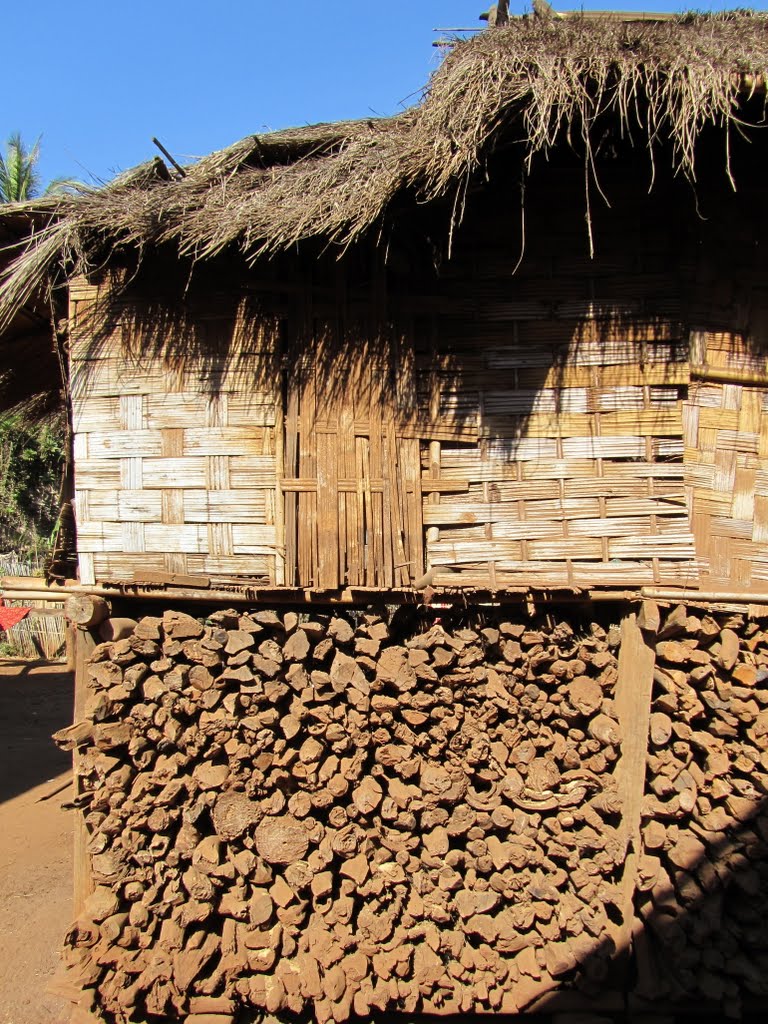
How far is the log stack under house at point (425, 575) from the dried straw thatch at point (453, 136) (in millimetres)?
31

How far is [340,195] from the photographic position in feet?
10.8

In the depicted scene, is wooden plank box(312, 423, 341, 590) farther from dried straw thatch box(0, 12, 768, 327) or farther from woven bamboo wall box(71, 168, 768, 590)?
dried straw thatch box(0, 12, 768, 327)

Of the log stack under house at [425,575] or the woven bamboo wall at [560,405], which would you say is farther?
the woven bamboo wall at [560,405]

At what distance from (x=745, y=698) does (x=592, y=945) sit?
135cm

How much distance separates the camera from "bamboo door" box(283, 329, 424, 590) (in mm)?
3617

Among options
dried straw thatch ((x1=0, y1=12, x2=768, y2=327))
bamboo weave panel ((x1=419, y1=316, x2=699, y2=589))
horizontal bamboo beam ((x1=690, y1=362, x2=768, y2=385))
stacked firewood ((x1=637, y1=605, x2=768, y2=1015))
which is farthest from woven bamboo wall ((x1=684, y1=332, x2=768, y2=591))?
dried straw thatch ((x1=0, y1=12, x2=768, y2=327))

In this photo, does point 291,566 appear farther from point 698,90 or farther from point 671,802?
point 698,90

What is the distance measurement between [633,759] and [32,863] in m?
4.30

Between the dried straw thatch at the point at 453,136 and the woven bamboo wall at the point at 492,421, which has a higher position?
the dried straw thatch at the point at 453,136

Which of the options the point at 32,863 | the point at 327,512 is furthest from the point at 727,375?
the point at 32,863

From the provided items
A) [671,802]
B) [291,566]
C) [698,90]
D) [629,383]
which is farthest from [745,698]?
[698,90]

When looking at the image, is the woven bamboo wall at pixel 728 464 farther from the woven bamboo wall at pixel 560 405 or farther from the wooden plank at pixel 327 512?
the wooden plank at pixel 327 512

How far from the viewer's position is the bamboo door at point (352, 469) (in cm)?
362

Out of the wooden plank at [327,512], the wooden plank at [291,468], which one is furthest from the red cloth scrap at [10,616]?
the wooden plank at [327,512]
